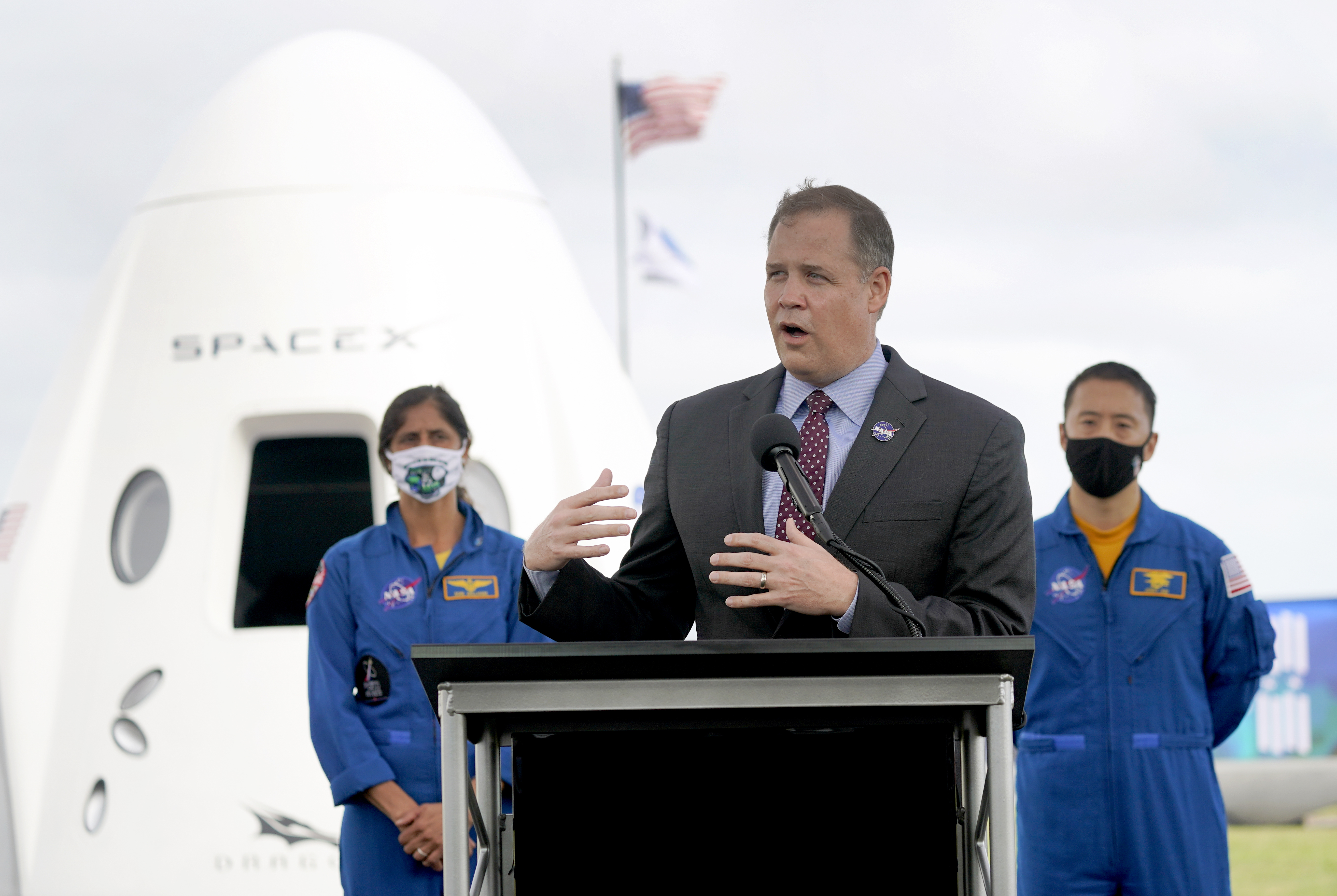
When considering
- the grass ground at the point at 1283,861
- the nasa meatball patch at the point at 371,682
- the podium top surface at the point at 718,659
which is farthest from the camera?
the grass ground at the point at 1283,861

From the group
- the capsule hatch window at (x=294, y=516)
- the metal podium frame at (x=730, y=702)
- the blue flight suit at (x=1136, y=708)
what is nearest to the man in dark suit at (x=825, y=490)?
the metal podium frame at (x=730, y=702)

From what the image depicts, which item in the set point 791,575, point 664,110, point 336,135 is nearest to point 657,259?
point 664,110

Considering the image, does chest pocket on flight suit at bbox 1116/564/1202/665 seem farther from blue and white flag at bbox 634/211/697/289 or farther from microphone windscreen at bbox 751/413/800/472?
blue and white flag at bbox 634/211/697/289

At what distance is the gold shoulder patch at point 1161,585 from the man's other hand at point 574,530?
2587mm

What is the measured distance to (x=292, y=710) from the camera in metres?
6.39

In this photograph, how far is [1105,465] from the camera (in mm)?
4383

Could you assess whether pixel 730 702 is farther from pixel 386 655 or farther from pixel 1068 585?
pixel 1068 585

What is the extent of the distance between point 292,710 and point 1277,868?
950cm

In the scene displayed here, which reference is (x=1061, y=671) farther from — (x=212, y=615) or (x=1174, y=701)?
(x=212, y=615)

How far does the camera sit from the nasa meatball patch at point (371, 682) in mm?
4043

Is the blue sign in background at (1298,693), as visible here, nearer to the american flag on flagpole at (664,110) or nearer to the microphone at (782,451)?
the american flag on flagpole at (664,110)

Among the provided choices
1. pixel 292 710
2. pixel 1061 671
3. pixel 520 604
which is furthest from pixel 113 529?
pixel 520 604

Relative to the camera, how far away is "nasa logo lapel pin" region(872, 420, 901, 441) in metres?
2.34

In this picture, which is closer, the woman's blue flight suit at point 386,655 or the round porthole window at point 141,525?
the woman's blue flight suit at point 386,655
